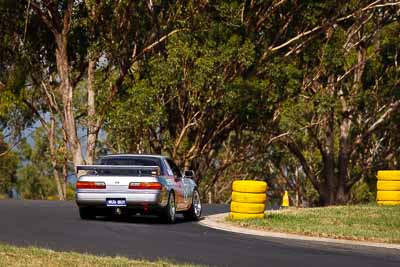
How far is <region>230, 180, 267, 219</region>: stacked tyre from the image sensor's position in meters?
21.3

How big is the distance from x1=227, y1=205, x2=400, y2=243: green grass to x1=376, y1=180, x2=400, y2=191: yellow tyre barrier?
4.65ft

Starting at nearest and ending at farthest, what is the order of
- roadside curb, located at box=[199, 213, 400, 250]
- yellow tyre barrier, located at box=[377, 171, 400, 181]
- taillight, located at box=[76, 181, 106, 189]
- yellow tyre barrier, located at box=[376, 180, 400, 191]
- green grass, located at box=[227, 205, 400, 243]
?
roadside curb, located at box=[199, 213, 400, 250], green grass, located at box=[227, 205, 400, 243], taillight, located at box=[76, 181, 106, 189], yellow tyre barrier, located at box=[377, 171, 400, 181], yellow tyre barrier, located at box=[376, 180, 400, 191]

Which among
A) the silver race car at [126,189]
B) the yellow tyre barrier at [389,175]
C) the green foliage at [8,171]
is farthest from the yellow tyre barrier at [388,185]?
the green foliage at [8,171]

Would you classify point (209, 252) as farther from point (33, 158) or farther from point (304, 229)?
point (33, 158)

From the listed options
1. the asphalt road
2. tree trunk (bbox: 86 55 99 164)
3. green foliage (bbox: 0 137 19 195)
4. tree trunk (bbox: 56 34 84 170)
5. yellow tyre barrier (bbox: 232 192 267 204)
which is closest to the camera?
the asphalt road

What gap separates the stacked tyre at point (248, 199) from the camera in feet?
69.8

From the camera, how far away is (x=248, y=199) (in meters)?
21.5

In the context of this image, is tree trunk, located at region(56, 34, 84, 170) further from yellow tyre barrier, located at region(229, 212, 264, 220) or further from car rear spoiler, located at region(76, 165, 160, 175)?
car rear spoiler, located at region(76, 165, 160, 175)

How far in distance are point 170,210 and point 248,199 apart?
1993 mm

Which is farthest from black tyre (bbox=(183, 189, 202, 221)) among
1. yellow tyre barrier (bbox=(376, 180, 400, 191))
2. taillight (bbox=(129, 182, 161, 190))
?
yellow tyre barrier (bbox=(376, 180, 400, 191))

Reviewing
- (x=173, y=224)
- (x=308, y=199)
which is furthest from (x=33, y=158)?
(x=173, y=224)

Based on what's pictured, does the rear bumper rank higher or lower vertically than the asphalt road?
higher

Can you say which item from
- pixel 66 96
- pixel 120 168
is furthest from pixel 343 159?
pixel 120 168

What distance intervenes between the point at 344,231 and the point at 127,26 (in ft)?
75.5
